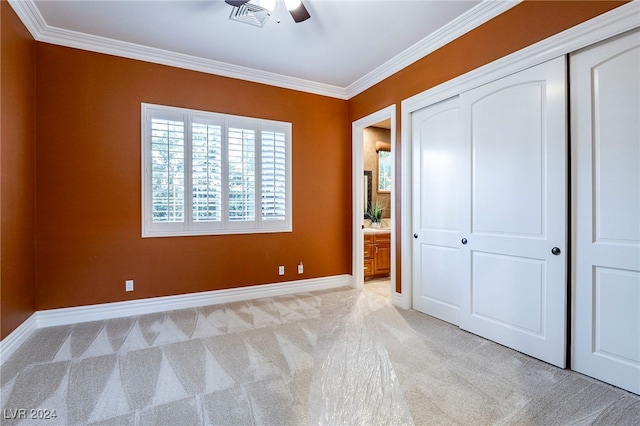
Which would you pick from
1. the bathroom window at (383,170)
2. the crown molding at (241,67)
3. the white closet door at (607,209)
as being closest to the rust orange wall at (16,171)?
the crown molding at (241,67)

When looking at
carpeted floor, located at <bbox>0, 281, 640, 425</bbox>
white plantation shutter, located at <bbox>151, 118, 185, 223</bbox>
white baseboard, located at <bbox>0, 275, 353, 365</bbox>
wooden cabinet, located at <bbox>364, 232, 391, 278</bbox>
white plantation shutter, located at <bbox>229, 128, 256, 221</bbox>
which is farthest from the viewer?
wooden cabinet, located at <bbox>364, 232, 391, 278</bbox>

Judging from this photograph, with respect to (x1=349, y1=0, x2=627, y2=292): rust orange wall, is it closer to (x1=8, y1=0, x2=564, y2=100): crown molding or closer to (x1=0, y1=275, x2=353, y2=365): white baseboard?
(x1=8, y1=0, x2=564, y2=100): crown molding

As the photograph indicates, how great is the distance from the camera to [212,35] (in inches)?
126

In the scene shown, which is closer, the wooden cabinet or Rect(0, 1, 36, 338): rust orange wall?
Rect(0, 1, 36, 338): rust orange wall

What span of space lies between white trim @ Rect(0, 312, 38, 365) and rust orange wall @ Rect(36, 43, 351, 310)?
204 millimetres

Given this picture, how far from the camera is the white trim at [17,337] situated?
95.0 inches

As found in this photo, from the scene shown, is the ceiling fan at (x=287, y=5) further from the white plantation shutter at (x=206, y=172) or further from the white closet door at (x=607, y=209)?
the white closet door at (x=607, y=209)

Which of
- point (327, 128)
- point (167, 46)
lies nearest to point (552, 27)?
point (327, 128)

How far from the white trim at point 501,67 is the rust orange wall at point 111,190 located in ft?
5.87

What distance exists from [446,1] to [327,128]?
7.63 ft

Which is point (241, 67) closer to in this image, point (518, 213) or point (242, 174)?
point (242, 174)

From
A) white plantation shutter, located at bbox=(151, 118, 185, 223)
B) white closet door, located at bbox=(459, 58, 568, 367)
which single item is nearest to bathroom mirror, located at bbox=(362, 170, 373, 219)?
white closet door, located at bbox=(459, 58, 568, 367)

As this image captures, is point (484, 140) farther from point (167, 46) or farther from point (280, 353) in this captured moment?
point (167, 46)

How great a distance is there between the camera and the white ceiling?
2732 mm
